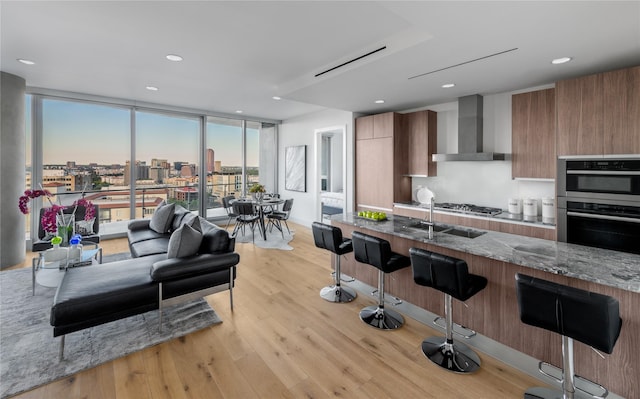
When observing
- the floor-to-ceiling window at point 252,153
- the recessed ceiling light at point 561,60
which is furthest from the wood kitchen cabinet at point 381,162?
the floor-to-ceiling window at point 252,153

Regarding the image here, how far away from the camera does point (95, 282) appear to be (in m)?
2.66

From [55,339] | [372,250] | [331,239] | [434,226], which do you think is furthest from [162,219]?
[434,226]

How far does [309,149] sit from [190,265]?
511 cm

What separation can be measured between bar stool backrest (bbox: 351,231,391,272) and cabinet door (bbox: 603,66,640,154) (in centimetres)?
261

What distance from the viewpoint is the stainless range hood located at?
448cm

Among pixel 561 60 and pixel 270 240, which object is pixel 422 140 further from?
pixel 270 240

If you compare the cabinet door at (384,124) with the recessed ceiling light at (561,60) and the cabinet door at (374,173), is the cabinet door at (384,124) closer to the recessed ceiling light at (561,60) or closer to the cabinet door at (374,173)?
the cabinet door at (374,173)

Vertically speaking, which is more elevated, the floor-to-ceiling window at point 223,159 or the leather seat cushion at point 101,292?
the floor-to-ceiling window at point 223,159

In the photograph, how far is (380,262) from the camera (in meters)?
2.77

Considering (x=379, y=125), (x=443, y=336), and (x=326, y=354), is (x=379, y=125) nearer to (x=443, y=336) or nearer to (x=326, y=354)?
(x=443, y=336)

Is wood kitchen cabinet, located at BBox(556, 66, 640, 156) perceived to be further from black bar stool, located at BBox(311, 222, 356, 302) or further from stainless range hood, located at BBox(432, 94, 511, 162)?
black bar stool, located at BBox(311, 222, 356, 302)

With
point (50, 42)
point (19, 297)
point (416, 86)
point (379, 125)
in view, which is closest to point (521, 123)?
point (416, 86)

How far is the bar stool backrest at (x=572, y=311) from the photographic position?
156 cm

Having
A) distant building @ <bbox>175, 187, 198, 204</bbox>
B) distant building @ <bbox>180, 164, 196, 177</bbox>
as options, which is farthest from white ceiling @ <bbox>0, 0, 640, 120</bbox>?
distant building @ <bbox>175, 187, 198, 204</bbox>
